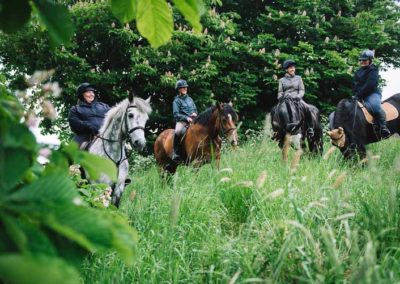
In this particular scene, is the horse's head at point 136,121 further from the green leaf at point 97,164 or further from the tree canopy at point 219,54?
the tree canopy at point 219,54

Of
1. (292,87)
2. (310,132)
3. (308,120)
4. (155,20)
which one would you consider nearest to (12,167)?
(155,20)

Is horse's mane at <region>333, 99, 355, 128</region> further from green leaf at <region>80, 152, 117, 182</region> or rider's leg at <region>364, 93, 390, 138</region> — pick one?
green leaf at <region>80, 152, 117, 182</region>

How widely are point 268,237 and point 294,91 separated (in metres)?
8.13

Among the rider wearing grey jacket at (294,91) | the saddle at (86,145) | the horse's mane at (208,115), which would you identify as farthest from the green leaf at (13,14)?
the rider wearing grey jacket at (294,91)

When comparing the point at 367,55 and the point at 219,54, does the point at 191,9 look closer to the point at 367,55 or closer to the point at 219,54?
the point at 367,55

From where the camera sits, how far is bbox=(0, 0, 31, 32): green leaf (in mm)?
937

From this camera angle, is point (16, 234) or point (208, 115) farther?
point (208, 115)

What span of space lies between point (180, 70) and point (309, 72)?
4574mm

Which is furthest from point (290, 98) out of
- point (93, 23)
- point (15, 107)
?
point (15, 107)

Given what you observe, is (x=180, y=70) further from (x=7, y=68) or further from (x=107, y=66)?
(x=7, y=68)

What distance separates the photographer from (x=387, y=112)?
9.40 m

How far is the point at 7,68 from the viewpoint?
16.1m

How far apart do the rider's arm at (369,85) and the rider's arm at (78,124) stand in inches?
214

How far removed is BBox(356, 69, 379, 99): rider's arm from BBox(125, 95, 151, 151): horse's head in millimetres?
4922
